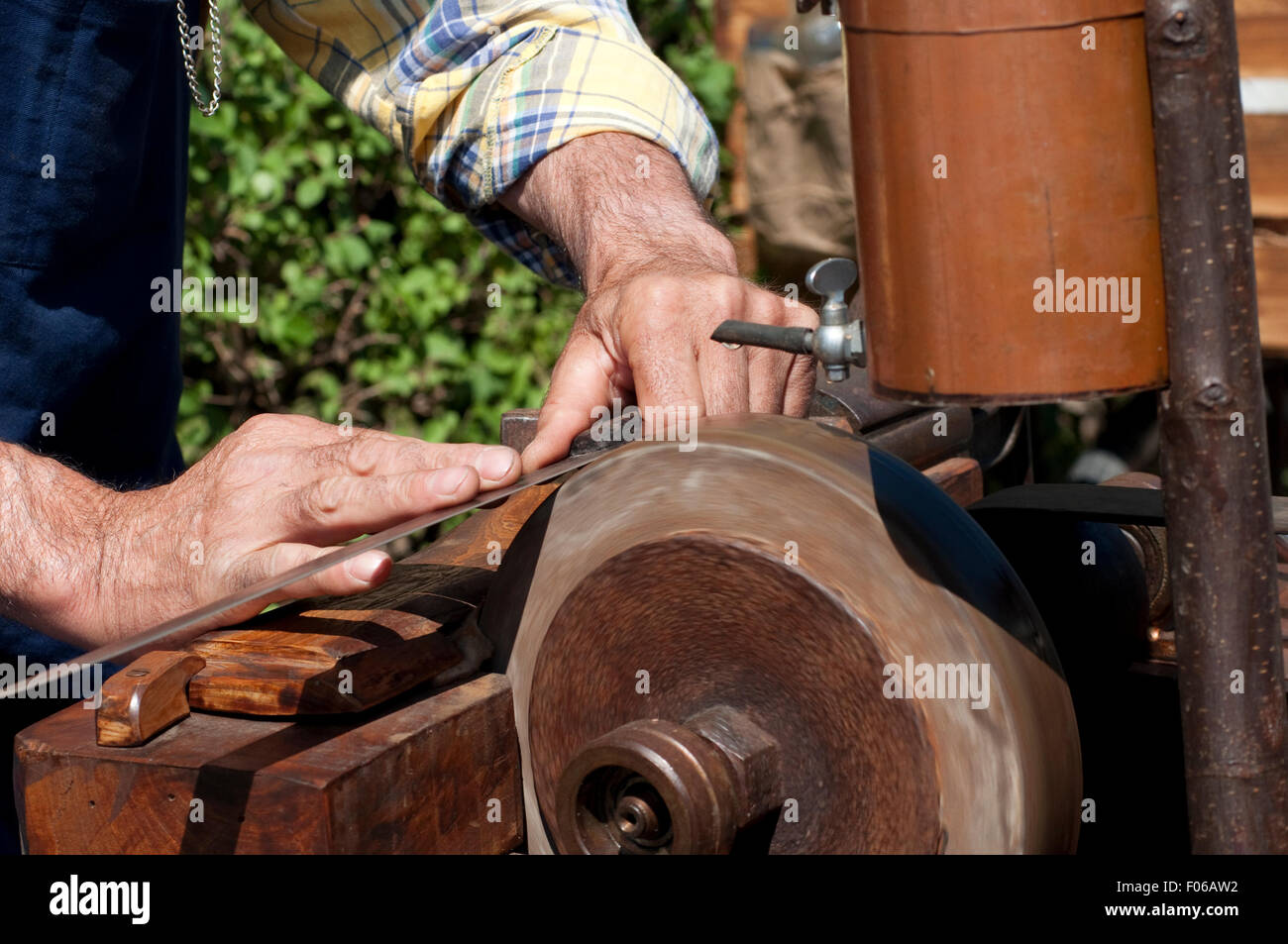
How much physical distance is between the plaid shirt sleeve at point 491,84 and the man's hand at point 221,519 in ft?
2.10

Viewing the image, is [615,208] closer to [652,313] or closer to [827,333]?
[652,313]

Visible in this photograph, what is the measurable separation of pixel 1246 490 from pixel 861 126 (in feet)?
1.13

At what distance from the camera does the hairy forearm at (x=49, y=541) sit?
Result: 1.47 m

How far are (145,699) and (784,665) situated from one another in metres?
0.50

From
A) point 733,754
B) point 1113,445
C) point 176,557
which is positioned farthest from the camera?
point 1113,445

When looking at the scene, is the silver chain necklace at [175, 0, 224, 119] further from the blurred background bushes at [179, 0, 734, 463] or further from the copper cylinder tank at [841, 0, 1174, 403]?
the blurred background bushes at [179, 0, 734, 463]

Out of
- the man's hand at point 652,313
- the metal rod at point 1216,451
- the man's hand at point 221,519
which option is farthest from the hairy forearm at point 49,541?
the metal rod at point 1216,451

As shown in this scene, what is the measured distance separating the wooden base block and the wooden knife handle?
12mm

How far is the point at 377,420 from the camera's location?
4547mm

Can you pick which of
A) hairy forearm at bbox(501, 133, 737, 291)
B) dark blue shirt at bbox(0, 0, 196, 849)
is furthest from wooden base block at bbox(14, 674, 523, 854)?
dark blue shirt at bbox(0, 0, 196, 849)

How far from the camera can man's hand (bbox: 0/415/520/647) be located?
122 centimetres

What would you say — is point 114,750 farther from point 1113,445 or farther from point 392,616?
point 1113,445

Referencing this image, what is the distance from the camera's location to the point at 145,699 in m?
1.11
